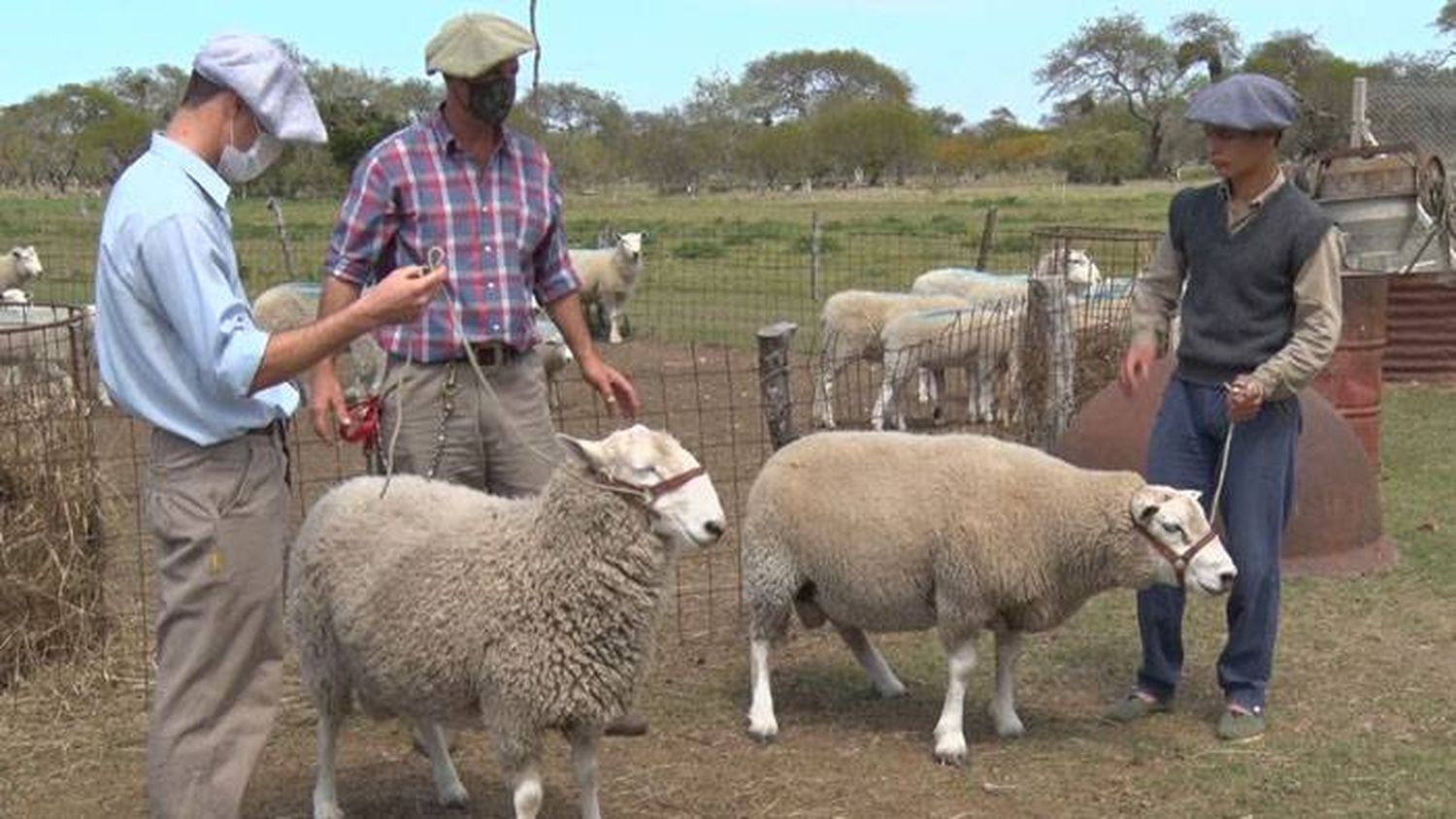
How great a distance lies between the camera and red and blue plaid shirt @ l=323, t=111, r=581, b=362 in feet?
14.9

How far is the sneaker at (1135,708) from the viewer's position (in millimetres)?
5695

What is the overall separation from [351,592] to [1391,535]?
592cm

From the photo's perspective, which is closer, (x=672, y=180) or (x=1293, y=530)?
(x=1293, y=530)

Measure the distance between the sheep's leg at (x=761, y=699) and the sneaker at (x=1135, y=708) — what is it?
120cm

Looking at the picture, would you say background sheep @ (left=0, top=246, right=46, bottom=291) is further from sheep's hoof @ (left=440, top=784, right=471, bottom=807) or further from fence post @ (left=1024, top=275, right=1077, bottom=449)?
sheep's hoof @ (left=440, top=784, right=471, bottom=807)

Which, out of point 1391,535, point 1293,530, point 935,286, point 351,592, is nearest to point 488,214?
point 351,592

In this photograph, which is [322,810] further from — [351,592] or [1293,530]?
[1293,530]

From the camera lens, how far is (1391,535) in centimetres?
827

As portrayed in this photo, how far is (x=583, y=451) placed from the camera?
4133 millimetres

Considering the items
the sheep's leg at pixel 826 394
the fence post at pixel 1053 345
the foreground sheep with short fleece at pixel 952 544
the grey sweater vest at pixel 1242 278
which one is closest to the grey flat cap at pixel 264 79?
the foreground sheep with short fleece at pixel 952 544

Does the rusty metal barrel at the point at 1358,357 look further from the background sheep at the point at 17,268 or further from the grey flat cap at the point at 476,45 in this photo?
the background sheep at the point at 17,268

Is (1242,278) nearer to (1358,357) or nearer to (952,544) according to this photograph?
(952,544)

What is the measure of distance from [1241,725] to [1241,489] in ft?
2.66

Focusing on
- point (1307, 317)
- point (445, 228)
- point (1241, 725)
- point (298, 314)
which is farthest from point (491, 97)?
point (298, 314)
